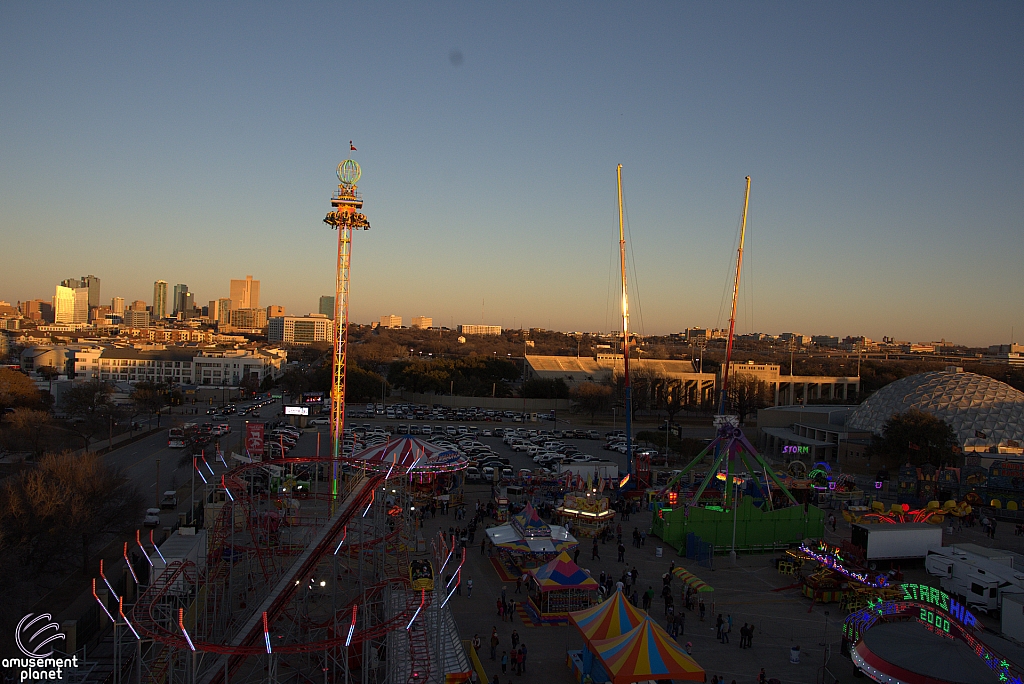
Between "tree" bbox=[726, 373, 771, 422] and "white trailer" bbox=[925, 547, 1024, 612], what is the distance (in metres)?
40.2

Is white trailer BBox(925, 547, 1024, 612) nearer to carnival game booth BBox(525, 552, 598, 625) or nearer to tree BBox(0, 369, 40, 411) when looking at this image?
carnival game booth BBox(525, 552, 598, 625)

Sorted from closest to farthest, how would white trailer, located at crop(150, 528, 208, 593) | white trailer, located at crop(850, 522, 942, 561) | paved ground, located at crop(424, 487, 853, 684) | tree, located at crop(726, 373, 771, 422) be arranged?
paved ground, located at crop(424, 487, 853, 684), white trailer, located at crop(150, 528, 208, 593), white trailer, located at crop(850, 522, 942, 561), tree, located at crop(726, 373, 771, 422)

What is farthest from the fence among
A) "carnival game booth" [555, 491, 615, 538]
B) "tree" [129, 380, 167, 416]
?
"tree" [129, 380, 167, 416]

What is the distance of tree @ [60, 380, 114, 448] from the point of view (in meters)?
41.5

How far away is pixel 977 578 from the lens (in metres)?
18.7

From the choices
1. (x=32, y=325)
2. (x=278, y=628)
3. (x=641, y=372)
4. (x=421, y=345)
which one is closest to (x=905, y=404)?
(x=641, y=372)

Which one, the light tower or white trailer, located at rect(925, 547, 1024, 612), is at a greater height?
the light tower

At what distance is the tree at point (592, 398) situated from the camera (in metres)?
60.7

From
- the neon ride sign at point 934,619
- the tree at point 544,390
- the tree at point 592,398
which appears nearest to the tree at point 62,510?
the neon ride sign at point 934,619

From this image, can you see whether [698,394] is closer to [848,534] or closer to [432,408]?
[432,408]

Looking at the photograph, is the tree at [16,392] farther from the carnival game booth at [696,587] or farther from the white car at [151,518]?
the carnival game booth at [696,587]

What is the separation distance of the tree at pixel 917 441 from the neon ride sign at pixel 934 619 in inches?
905

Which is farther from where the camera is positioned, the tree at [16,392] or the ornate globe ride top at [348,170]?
the tree at [16,392]

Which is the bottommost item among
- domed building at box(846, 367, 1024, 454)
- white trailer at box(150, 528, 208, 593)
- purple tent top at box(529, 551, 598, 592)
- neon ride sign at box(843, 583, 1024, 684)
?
white trailer at box(150, 528, 208, 593)
